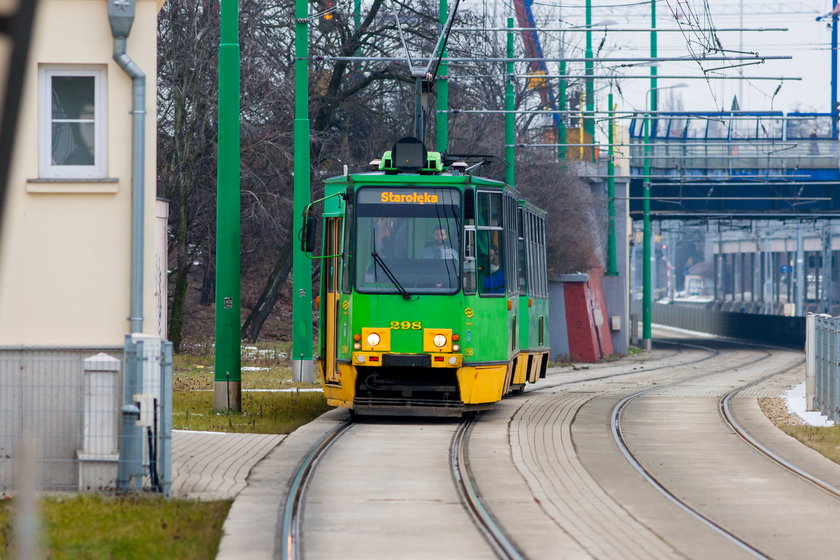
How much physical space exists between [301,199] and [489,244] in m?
6.82

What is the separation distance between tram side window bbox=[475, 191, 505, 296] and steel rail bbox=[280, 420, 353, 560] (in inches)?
97.7

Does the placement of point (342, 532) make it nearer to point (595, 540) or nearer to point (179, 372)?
point (595, 540)

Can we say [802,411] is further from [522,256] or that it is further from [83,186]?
[83,186]

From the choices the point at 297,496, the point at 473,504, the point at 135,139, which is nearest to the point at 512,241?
the point at 135,139

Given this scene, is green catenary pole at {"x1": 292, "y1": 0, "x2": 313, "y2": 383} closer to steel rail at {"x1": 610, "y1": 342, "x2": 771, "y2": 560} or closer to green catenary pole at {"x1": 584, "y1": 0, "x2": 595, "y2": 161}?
steel rail at {"x1": 610, "y1": 342, "x2": 771, "y2": 560}

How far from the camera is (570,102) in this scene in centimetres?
5566

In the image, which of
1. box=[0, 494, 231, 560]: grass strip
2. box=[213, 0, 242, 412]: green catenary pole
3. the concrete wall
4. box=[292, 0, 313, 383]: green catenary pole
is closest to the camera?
box=[0, 494, 231, 560]: grass strip

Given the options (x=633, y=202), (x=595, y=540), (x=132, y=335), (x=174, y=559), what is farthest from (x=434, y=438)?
(x=633, y=202)

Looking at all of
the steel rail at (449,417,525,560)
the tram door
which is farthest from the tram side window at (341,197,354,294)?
the steel rail at (449,417,525,560)

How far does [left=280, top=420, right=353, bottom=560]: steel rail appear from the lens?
8328 mm

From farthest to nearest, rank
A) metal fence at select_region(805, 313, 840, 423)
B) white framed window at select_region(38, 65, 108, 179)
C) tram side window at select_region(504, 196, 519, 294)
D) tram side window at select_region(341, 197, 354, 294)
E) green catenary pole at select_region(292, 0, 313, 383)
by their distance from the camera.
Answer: green catenary pole at select_region(292, 0, 313, 383) → metal fence at select_region(805, 313, 840, 423) → tram side window at select_region(504, 196, 519, 294) → tram side window at select_region(341, 197, 354, 294) → white framed window at select_region(38, 65, 108, 179)

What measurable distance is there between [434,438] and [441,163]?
397 centimetres

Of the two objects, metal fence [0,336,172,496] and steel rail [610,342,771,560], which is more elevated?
metal fence [0,336,172,496]

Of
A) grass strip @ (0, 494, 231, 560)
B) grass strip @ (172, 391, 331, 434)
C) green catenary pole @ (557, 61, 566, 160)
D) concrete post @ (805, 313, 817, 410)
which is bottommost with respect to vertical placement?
grass strip @ (172, 391, 331, 434)
